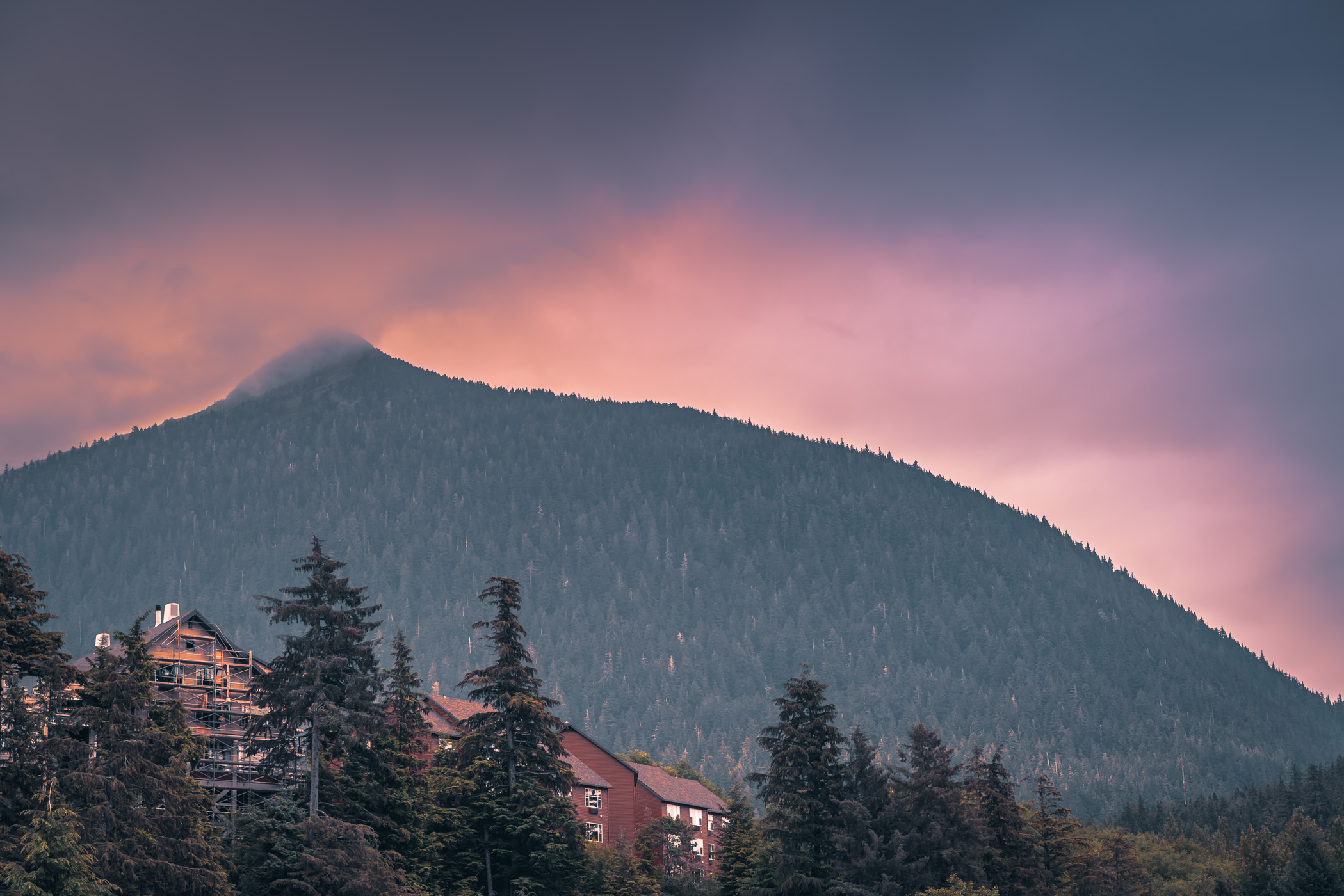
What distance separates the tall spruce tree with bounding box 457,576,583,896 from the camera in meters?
68.9

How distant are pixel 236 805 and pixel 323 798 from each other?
41.7 feet

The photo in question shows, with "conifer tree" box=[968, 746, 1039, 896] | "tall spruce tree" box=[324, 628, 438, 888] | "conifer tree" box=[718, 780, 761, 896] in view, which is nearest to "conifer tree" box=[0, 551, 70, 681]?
"tall spruce tree" box=[324, 628, 438, 888]

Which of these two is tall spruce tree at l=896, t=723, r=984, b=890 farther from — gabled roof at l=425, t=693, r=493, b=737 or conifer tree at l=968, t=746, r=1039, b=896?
gabled roof at l=425, t=693, r=493, b=737

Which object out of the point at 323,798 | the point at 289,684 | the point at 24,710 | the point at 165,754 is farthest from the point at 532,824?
the point at 24,710

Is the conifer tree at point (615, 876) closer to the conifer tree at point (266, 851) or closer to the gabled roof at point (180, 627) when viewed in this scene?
the conifer tree at point (266, 851)

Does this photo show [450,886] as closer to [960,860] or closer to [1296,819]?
[960,860]

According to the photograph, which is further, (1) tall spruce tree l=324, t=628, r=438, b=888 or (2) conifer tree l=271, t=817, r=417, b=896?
(1) tall spruce tree l=324, t=628, r=438, b=888

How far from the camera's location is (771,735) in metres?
72.8

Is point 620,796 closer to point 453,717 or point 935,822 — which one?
point 453,717

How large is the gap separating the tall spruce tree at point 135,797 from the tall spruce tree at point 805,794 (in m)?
28.8

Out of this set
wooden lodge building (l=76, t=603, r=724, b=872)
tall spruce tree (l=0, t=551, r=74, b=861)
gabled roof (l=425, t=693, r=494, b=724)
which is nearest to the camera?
tall spruce tree (l=0, t=551, r=74, b=861)

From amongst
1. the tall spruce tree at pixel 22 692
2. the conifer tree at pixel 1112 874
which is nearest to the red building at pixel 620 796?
the conifer tree at pixel 1112 874

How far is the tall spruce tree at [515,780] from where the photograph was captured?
226 ft

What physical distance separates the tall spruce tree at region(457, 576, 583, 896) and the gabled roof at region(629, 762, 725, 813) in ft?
144
